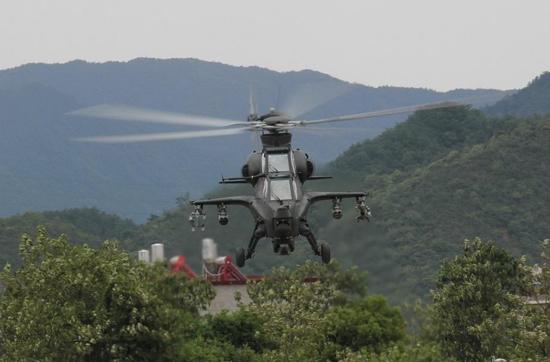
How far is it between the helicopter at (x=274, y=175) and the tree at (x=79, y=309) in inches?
1040

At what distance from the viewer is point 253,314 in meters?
75.2

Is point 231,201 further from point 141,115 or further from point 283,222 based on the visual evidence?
point 141,115

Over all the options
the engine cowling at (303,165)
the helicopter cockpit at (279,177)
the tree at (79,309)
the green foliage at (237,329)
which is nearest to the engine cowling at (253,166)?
the helicopter cockpit at (279,177)

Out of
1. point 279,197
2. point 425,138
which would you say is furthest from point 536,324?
point 425,138

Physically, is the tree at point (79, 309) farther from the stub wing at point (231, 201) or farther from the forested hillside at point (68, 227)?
the forested hillside at point (68, 227)

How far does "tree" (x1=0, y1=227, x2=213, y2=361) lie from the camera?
58.4 meters

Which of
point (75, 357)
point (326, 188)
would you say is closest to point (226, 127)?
point (326, 188)

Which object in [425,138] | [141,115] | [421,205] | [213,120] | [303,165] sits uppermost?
[141,115]

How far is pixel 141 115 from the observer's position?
2975 cm

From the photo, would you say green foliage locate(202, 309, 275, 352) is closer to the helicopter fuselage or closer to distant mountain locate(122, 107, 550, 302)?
distant mountain locate(122, 107, 550, 302)

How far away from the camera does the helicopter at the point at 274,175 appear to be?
99.1 ft

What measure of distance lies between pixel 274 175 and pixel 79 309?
99.1 feet

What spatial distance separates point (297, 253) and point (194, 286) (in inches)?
459

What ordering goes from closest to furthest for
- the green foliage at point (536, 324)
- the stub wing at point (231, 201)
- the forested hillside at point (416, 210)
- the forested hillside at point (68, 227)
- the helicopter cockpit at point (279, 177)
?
the helicopter cockpit at point (279, 177) → the stub wing at point (231, 201) → the forested hillside at point (416, 210) → the green foliage at point (536, 324) → the forested hillside at point (68, 227)
